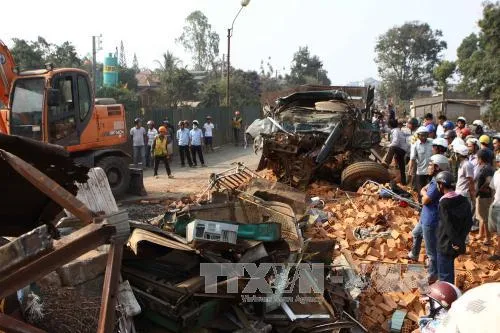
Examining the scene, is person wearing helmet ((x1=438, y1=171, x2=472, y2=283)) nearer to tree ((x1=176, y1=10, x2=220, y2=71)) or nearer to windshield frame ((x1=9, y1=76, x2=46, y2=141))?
windshield frame ((x1=9, y1=76, x2=46, y2=141))

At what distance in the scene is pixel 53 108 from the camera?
9164mm

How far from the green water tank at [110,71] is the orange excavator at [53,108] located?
23.2 m

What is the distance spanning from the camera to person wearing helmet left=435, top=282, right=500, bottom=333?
1.53m

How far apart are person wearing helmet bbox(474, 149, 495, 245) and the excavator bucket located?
8.29m

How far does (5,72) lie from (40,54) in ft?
63.7

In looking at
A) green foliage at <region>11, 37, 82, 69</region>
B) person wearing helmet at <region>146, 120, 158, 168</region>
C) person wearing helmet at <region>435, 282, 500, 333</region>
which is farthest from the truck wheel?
green foliage at <region>11, 37, 82, 69</region>

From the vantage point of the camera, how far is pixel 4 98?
9.28 metres

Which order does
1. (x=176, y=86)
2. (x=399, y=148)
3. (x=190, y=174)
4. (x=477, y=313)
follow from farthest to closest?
(x=176, y=86) < (x=190, y=174) < (x=399, y=148) < (x=477, y=313)

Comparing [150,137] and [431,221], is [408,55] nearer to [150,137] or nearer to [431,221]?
[150,137]

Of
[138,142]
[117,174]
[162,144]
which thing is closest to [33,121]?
[117,174]

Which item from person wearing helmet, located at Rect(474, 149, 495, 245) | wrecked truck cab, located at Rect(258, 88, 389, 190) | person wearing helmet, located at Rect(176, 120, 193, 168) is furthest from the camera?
person wearing helmet, located at Rect(176, 120, 193, 168)

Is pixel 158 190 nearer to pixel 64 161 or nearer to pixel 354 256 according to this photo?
pixel 354 256

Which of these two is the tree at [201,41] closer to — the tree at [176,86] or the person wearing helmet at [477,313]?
the tree at [176,86]

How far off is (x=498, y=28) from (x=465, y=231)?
24.4 metres
